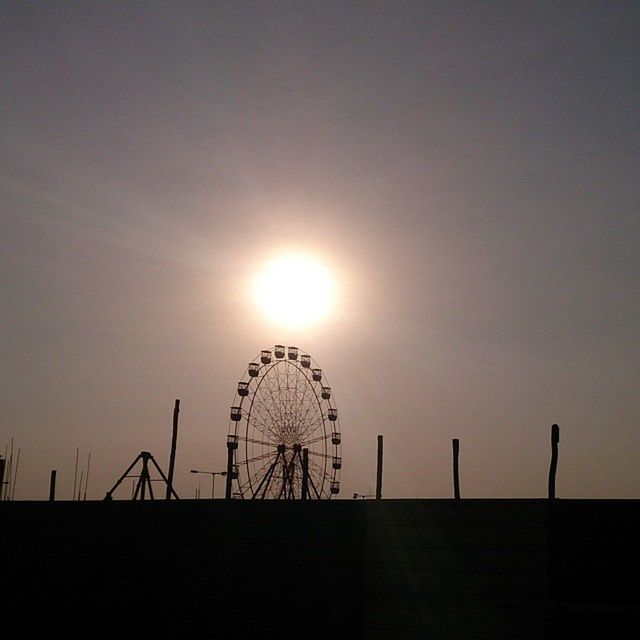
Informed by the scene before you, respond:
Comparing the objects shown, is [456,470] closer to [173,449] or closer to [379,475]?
[379,475]

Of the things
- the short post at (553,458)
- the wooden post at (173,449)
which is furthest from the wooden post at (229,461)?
the short post at (553,458)

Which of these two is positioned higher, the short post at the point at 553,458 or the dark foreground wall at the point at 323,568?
the short post at the point at 553,458

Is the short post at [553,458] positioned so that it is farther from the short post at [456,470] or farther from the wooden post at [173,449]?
the wooden post at [173,449]

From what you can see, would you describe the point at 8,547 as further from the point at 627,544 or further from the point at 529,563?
the point at 627,544

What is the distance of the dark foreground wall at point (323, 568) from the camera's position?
12.1m

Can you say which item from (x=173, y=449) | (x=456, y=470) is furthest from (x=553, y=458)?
(x=173, y=449)

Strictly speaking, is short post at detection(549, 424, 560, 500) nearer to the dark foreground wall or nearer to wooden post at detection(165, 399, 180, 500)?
the dark foreground wall

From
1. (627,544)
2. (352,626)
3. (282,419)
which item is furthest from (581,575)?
(282,419)

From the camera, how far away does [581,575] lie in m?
12.0

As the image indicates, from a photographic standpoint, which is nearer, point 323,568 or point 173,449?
point 323,568

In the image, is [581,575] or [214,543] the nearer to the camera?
[581,575]

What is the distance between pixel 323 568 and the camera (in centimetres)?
1448

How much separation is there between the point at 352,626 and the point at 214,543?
3366mm

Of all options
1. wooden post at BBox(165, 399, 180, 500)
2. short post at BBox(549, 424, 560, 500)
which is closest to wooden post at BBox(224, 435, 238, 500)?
wooden post at BBox(165, 399, 180, 500)
